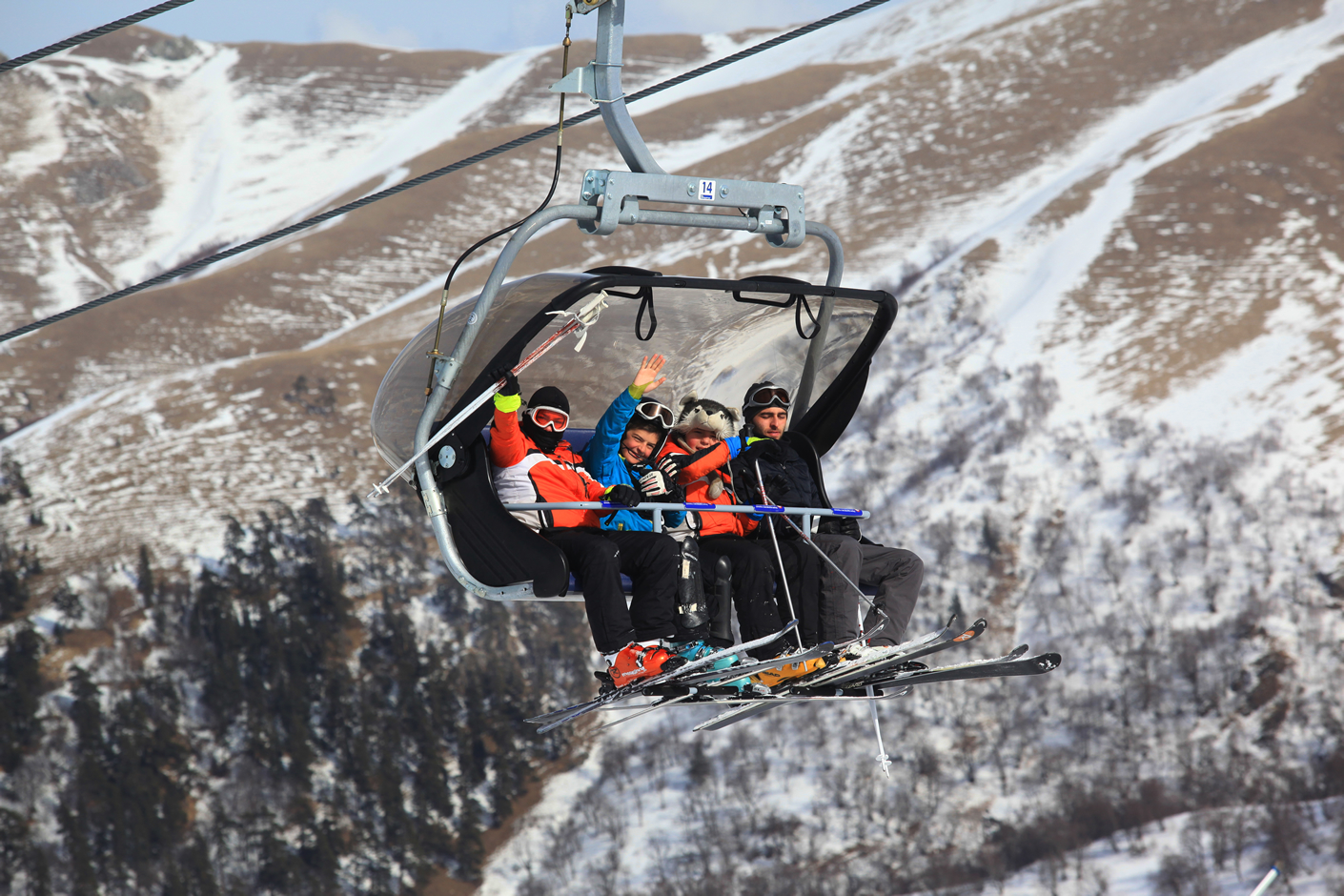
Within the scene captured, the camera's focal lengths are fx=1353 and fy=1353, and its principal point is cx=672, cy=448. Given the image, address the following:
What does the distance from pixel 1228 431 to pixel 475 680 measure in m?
31.7

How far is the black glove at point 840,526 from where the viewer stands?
660 cm

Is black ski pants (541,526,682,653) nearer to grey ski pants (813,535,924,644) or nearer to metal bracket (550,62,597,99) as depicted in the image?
grey ski pants (813,535,924,644)

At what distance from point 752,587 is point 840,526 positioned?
2.61 feet

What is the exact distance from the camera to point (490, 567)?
232 inches

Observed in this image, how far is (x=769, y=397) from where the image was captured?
6.86 meters

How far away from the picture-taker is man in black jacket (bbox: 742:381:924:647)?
616 centimetres

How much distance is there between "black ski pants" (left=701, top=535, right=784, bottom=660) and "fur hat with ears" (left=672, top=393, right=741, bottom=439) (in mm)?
707

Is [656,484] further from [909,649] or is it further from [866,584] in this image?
[909,649]

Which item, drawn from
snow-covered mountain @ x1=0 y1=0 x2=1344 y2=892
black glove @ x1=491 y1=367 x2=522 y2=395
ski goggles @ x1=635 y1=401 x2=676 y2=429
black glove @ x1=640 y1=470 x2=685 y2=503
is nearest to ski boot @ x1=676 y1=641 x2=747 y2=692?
black glove @ x1=640 y1=470 x2=685 y2=503

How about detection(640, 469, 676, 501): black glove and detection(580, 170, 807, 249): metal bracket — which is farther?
detection(640, 469, 676, 501): black glove

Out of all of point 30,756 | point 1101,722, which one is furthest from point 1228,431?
point 30,756

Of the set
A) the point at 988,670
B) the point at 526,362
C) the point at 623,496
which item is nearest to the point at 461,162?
the point at 526,362

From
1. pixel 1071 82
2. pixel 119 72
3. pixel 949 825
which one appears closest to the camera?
pixel 949 825

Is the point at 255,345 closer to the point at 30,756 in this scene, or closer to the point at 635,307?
the point at 30,756
